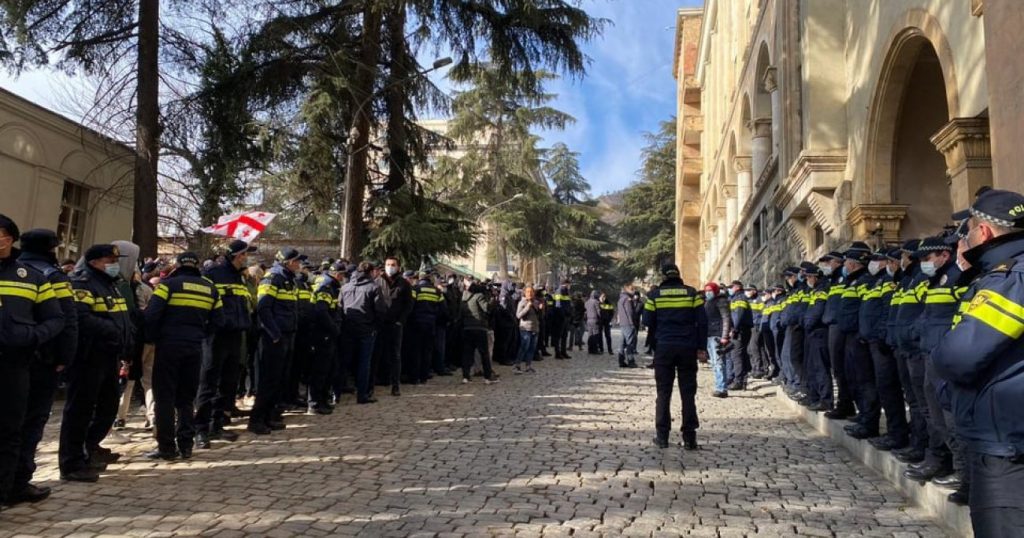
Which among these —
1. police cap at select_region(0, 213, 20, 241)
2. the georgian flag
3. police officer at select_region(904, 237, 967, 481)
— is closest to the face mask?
police cap at select_region(0, 213, 20, 241)

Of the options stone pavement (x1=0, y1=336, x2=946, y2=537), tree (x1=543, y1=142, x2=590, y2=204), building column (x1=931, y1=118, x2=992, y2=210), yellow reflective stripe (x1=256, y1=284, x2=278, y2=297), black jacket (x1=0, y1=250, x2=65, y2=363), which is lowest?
stone pavement (x1=0, y1=336, x2=946, y2=537)

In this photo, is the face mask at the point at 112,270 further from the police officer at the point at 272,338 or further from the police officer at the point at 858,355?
the police officer at the point at 858,355

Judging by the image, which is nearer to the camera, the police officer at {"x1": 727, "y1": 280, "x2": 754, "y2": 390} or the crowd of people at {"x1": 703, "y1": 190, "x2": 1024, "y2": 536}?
the crowd of people at {"x1": 703, "y1": 190, "x2": 1024, "y2": 536}

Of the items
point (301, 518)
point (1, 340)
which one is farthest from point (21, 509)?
point (301, 518)

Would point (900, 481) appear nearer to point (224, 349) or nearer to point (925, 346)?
Result: point (925, 346)

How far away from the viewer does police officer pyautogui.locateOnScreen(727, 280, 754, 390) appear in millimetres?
12188

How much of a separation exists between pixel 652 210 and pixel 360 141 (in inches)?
1667

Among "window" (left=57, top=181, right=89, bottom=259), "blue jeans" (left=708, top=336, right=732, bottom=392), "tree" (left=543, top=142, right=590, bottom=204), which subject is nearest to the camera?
"blue jeans" (left=708, top=336, right=732, bottom=392)

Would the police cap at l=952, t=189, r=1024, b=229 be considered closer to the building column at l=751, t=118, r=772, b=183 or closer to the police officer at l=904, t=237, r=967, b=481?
the police officer at l=904, t=237, r=967, b=481

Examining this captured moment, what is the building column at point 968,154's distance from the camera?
28.1ft

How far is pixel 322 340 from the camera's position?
8445 mm

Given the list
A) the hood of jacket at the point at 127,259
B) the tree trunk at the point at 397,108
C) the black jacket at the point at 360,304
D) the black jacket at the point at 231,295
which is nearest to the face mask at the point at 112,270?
the hood of jacket at the point at 127,259

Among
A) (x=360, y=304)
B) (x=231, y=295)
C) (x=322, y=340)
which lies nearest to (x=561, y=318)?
(x=360, y=304)

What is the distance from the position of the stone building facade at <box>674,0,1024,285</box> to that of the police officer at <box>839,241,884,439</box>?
1710 mm
